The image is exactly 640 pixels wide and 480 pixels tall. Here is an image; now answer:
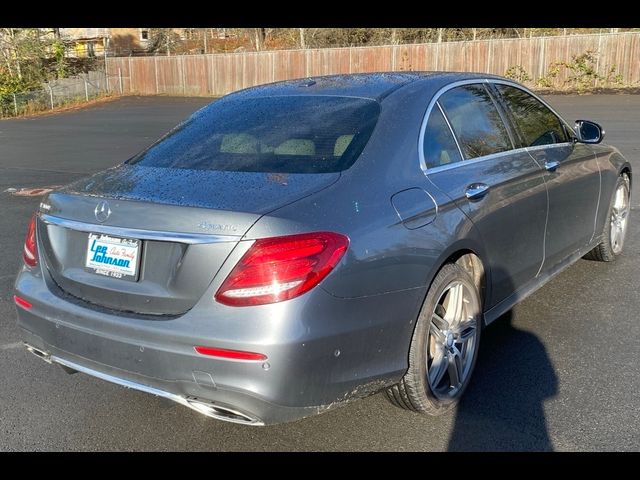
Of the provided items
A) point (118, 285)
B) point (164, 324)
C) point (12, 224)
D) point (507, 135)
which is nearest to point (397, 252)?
point (164, 324)

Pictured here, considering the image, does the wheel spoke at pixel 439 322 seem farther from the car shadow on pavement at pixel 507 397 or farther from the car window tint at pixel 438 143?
the car window tint at pixel 438 143

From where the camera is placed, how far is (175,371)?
261cm

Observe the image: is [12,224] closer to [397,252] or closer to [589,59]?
[397,252]

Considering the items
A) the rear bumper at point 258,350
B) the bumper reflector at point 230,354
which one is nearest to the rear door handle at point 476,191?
the rear bumper at point 258,350

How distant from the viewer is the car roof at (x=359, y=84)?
11.8 ft

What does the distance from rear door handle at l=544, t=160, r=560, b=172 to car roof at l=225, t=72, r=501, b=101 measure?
2.24ft

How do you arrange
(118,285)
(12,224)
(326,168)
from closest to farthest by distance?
(118,285) < (326,168) < (12,224)

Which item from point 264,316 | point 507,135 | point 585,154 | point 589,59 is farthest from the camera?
point 589,59

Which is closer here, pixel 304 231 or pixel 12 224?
pixel 304 231

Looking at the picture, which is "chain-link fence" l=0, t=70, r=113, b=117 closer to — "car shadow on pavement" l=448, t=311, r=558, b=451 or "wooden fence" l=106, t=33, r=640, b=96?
"wooden fence" l=106, t=33, r=640, b=96

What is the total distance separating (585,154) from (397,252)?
2.70 metres

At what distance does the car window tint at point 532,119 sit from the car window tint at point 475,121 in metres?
0.25

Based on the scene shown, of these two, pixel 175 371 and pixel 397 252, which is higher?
pixel 397 252

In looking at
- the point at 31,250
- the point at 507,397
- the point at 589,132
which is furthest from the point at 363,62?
the point at 31,250
